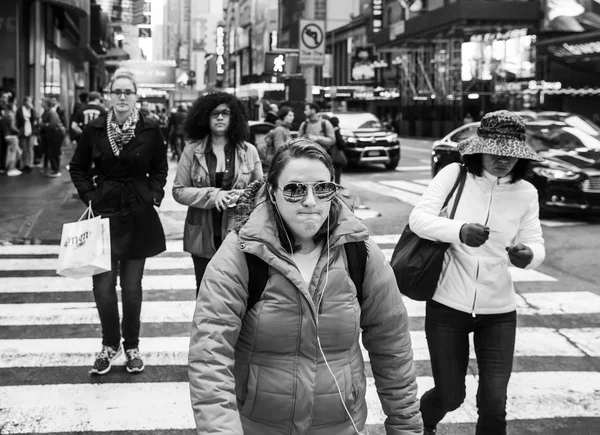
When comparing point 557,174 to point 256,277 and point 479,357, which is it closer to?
point 479,357

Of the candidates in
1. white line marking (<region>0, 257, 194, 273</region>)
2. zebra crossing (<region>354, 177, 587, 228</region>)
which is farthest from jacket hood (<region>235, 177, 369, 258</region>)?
zebra crossing (<region>354, 177, 587, 228</region>)

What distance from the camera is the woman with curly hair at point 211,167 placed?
5.76 metres

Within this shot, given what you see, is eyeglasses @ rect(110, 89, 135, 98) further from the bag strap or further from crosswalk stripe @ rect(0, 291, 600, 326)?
crosswalk stripe @ rect(0, 291, 600, 326)

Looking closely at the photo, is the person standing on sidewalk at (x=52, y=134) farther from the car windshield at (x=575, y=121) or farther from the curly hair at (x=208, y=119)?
the curly hair at (x=208, y=119)

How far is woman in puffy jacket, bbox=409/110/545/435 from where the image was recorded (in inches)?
162

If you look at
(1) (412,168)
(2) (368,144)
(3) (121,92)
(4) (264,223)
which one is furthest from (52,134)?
(4) (264,223)

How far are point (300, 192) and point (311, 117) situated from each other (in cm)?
1335

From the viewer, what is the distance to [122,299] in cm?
596

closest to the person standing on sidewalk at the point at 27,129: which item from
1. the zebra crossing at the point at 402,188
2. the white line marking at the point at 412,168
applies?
the zebra crossing at the point at 402,188

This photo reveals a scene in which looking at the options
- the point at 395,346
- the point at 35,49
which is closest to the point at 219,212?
the point at 395,346

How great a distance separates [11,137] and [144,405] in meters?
16.4

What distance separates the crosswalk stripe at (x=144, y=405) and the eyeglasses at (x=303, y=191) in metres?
2.67

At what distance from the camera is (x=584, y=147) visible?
15.2 m

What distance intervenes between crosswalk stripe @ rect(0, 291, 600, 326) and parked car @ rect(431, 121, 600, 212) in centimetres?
534
